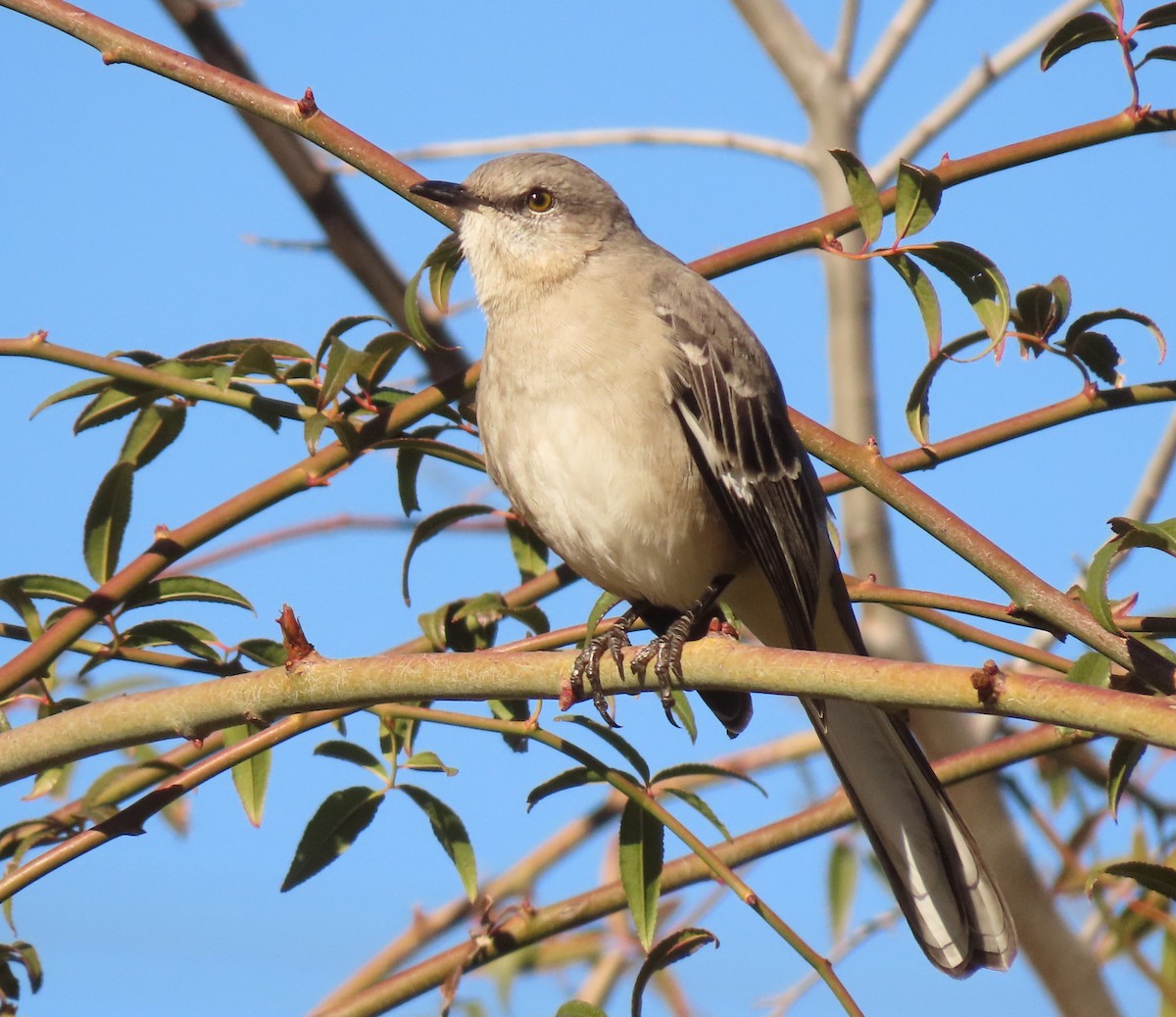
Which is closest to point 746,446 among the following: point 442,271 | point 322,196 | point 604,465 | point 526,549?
point 604,465

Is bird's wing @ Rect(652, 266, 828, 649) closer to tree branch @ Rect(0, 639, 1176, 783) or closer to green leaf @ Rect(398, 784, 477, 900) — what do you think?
green leaf @ Rect(398, 784, 477, 900)

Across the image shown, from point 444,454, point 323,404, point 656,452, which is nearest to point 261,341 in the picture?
point 323,404

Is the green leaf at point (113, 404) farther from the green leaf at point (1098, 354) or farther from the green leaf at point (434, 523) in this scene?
the green leaf at point (1098, 354)

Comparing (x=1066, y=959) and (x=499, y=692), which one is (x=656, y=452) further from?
(x=1066, y=959)

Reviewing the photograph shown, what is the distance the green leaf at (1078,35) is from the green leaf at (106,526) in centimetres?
212

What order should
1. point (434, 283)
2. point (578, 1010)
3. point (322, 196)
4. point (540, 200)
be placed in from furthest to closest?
1. point (322, 196)
2. point (540, 200)
3. point (434, 283)
4. point (578, 1010)

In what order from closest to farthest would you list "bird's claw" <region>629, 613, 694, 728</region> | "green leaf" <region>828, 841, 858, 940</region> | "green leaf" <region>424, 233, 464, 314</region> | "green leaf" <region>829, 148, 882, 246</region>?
"bird's claw" <region>629, 613, 694, 728</region> → "green leaf" <region>829, 148, 882, 246</region> → "green leaf" <region>424, 233, 464, 314</region> → "green leaf" <region>828, 841, 858, 940</region>

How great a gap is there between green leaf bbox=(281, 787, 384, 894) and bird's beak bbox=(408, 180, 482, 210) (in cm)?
129

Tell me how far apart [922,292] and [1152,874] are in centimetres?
121

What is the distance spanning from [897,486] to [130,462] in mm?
1681

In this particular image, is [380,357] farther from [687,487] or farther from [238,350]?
[687,487]

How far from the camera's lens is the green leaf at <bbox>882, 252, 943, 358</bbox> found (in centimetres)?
291

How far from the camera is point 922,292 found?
2.95m

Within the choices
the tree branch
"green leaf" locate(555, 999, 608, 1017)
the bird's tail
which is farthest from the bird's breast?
"green leaf" locate(555, 999, 608, 1017)
